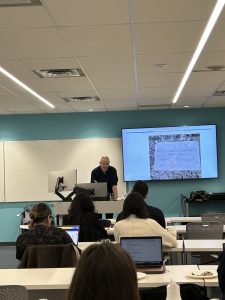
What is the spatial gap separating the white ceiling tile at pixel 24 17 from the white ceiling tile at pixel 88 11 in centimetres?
10

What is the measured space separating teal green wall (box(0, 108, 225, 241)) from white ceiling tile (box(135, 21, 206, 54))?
5.30 meters

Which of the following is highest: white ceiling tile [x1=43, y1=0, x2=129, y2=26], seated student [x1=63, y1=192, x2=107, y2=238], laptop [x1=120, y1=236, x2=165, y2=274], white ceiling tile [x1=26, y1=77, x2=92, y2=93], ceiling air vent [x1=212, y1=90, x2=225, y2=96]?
ceiling air vent [x1=212, y1=90, x2=225, y2=96]

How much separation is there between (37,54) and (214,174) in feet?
20.5

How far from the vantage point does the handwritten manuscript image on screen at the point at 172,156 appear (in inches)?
408

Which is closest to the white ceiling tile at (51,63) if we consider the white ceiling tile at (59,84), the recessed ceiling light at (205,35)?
the white ceiling tile at (59,84)

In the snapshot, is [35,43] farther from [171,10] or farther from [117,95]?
[117,95]

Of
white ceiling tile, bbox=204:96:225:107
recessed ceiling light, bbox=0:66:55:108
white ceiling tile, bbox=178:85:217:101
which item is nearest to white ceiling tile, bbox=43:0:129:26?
recessed ceiling light, bbox=0:66:55:108

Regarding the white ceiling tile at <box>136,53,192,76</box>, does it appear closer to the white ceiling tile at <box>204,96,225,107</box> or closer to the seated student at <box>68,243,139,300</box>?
the white ceiling tile at <box>204,96,225,107</box>

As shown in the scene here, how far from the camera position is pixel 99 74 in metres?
6.45

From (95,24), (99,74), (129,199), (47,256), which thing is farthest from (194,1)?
(99,74)

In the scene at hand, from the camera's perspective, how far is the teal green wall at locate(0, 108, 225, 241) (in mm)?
10500

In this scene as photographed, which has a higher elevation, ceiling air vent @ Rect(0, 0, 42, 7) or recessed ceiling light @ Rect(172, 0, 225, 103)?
recessed ceiling light @ Rect(172, 0, 225, 103)

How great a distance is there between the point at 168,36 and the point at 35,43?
1.42m

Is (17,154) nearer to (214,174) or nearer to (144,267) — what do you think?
(214,174)
